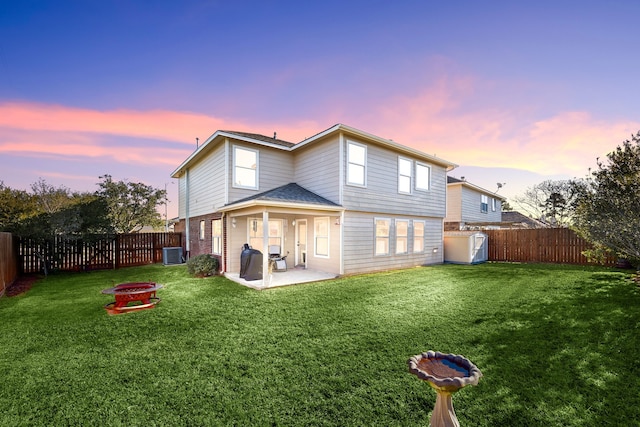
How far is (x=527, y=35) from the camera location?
8148mm

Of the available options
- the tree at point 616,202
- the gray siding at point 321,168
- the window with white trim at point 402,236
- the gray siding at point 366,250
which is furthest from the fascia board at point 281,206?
the tree at point 616,202

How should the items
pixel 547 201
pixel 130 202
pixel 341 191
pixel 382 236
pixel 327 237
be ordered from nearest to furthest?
pixel 341 191 < pixel 327 237 < pixel 382 236 < pixel 130 202 < pixel 547 201

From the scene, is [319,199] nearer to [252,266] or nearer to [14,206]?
[252,266]

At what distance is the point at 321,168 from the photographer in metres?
10.7

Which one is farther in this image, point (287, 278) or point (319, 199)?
point (319, 199)

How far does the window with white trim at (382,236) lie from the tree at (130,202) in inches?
788

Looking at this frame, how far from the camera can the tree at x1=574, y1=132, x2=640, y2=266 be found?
6.53 metres

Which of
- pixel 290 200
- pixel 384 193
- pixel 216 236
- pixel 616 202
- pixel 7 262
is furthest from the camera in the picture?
pixel 216 236

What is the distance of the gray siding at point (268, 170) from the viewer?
33.9ft

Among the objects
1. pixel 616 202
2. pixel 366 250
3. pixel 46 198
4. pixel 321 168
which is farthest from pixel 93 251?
pixel 616 202

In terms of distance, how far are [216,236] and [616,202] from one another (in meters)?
13.3

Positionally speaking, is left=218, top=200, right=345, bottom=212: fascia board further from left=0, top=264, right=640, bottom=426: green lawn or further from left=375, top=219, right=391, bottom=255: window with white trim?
left=0, top=264, right=640, bottom=426: green lawn

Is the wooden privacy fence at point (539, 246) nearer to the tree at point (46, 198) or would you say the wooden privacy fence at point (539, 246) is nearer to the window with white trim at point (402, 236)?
the window with white trim at point (402, 236)

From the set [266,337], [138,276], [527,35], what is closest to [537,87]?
[527,35]
